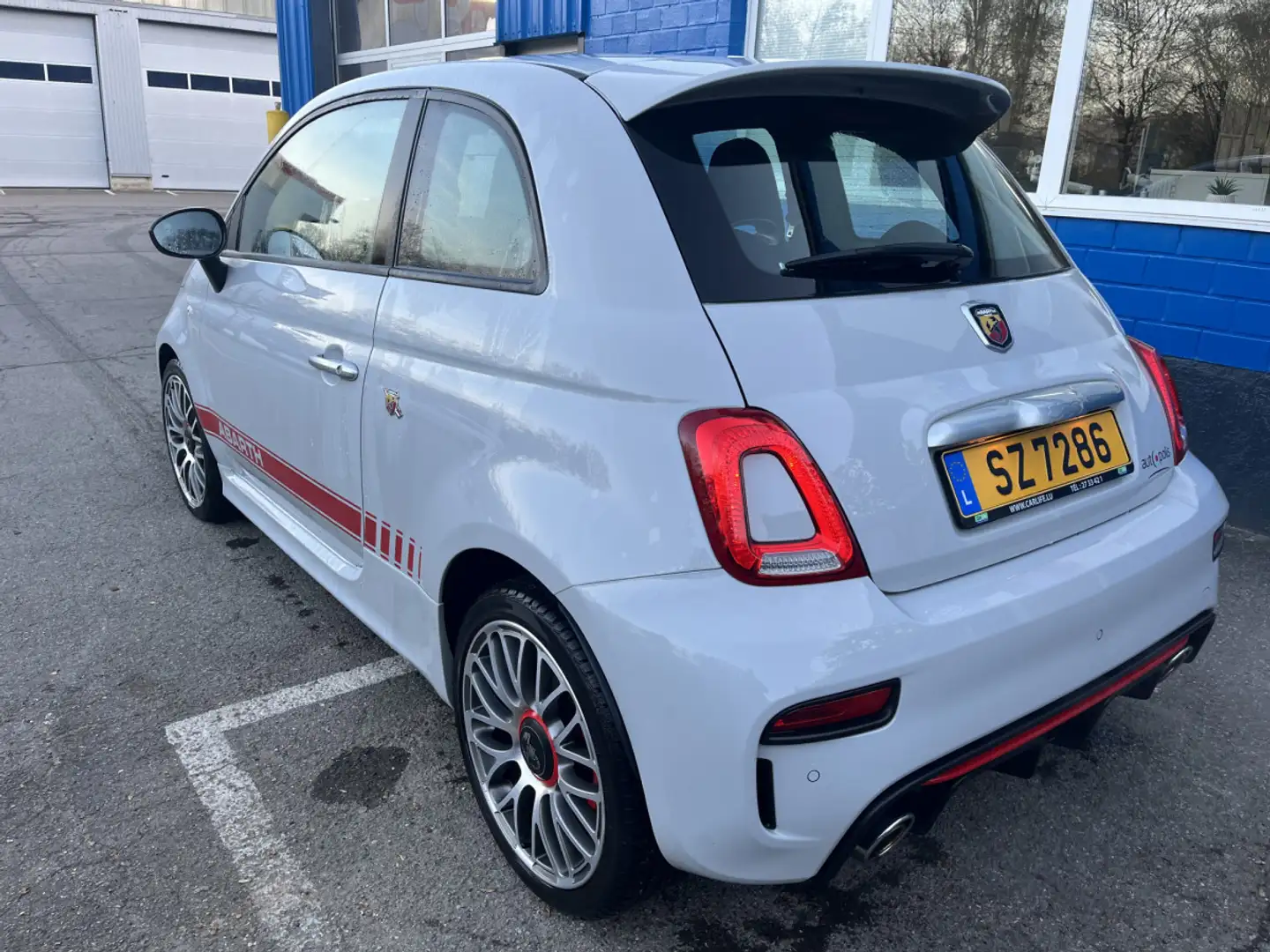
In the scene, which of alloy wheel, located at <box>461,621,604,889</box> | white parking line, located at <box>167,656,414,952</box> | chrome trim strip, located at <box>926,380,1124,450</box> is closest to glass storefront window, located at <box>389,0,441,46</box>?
white parking line, located at <box>167,656,414,952</box>

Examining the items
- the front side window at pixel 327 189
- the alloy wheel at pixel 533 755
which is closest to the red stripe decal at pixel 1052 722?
the alloy wheel at pixel 533 755

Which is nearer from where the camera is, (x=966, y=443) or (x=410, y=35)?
(x=966, y=443)

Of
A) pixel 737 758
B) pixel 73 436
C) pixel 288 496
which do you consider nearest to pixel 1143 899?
pixel 737 758

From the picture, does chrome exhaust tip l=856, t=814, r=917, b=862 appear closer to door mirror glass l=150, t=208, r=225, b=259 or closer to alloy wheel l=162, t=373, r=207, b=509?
door mirror glass l=150, t=208, r=225, b=259

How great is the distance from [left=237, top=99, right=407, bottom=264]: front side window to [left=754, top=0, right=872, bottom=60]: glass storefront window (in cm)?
393

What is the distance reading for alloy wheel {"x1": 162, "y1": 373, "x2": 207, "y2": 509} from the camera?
13.1 ft

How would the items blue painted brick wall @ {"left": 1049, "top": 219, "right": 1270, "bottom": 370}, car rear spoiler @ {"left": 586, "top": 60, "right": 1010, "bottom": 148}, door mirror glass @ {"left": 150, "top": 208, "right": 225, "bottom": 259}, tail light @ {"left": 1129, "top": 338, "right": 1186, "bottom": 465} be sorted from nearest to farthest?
car rear spoiler @ {"left": 586, "top": 60, "right": 1010, "bottom": 148} → tail light @ {"left": 1129, "top": 338, "right": 1186, "bottom": 465} → door mirror glass @ {"left": 150, "top": 208, "right": 225, "bottom": 259} → blue painted brick wall @ {"left": 1049, "top": 219, "right": 1270, "bottom": 370}

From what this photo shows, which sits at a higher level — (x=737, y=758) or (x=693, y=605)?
(x=693, y=605)

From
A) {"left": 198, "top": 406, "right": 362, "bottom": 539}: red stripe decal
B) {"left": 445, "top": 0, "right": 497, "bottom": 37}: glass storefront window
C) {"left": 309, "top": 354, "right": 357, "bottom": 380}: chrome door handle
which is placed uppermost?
{"left": 445, "top": 0, "right": 497, "bottom": 37}: glass storefront window

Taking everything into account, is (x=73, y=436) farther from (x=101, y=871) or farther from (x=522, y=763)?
(x=522, y=763)

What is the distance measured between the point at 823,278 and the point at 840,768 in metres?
0.91

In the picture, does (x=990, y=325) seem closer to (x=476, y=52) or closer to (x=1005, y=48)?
(x=1005, y=48)

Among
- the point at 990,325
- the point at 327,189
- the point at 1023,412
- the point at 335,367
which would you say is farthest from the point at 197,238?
the point at 1023,412

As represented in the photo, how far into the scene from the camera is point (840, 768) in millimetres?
1604
